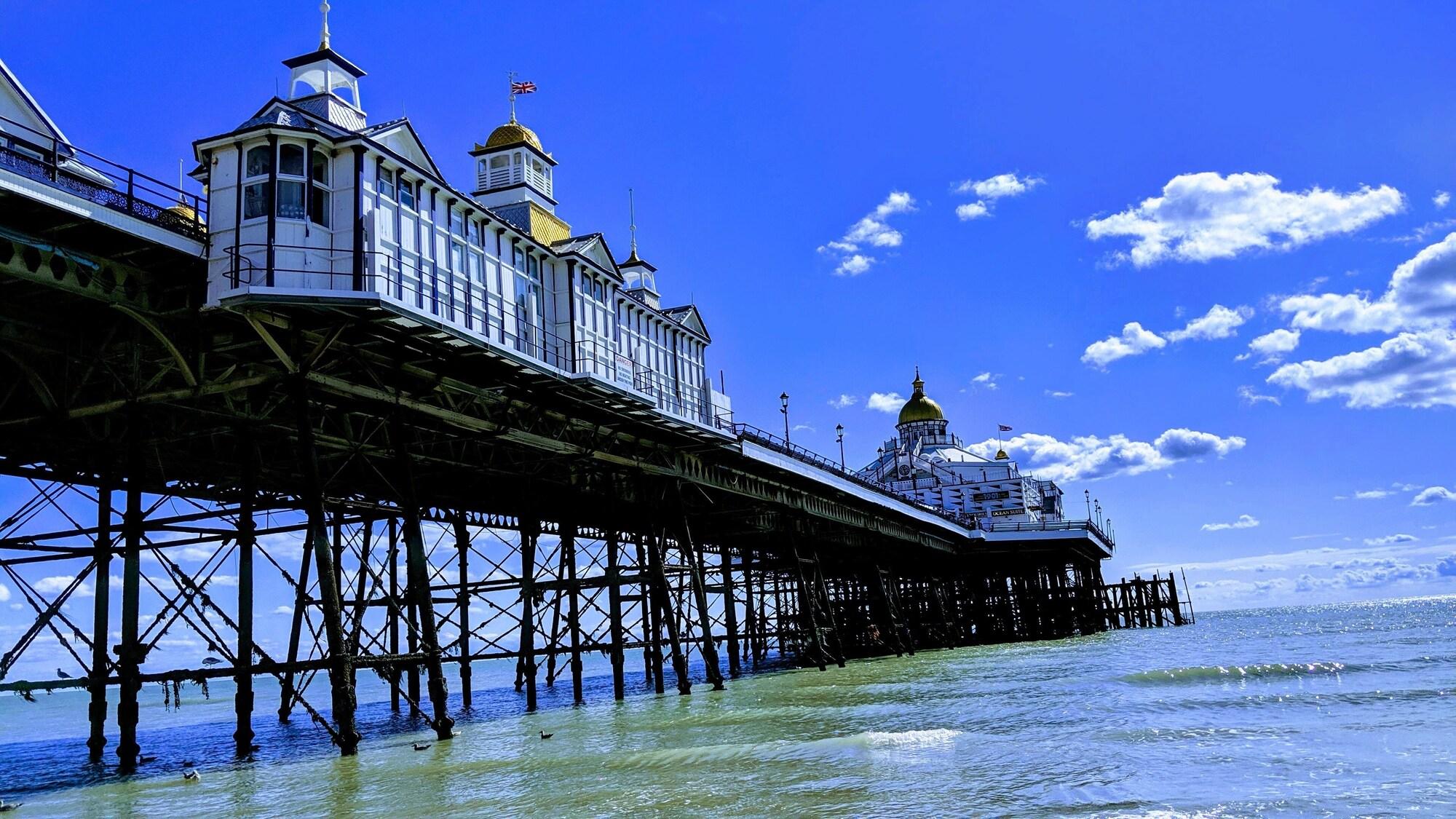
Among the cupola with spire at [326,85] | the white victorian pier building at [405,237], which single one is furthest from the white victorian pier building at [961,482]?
the cupola with spire at [326,85]

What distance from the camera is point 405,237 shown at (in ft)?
71.0

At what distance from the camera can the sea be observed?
45.5 ft

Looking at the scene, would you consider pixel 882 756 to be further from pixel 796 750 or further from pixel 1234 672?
pixel 1234 672

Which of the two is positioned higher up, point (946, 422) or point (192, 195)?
point (946, 422)

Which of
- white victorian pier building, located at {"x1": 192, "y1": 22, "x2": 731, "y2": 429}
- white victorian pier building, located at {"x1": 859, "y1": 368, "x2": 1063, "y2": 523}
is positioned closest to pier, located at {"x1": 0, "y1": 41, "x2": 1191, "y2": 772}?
white victorian pier building, located at {"x1": 192, "y1": 22, "x2": 731, "y2": 429}

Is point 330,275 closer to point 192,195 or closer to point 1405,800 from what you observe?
point 192,195

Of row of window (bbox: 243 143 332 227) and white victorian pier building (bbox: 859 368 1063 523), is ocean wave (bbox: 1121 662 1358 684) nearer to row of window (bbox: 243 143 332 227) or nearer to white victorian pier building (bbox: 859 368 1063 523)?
row of window (bbox: 243 143 332 227)

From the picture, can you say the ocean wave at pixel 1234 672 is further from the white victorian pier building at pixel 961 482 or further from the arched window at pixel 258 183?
the white victorian pier building at pixel 961 482

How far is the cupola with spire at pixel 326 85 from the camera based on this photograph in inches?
885

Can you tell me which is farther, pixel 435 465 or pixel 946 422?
pixel 946 422

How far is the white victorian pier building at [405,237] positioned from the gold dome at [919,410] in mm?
81611

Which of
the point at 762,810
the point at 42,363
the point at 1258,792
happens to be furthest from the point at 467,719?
the point at 1258,792

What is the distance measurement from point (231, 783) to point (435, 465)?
486 inches

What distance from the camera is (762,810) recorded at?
13547 millimetres
